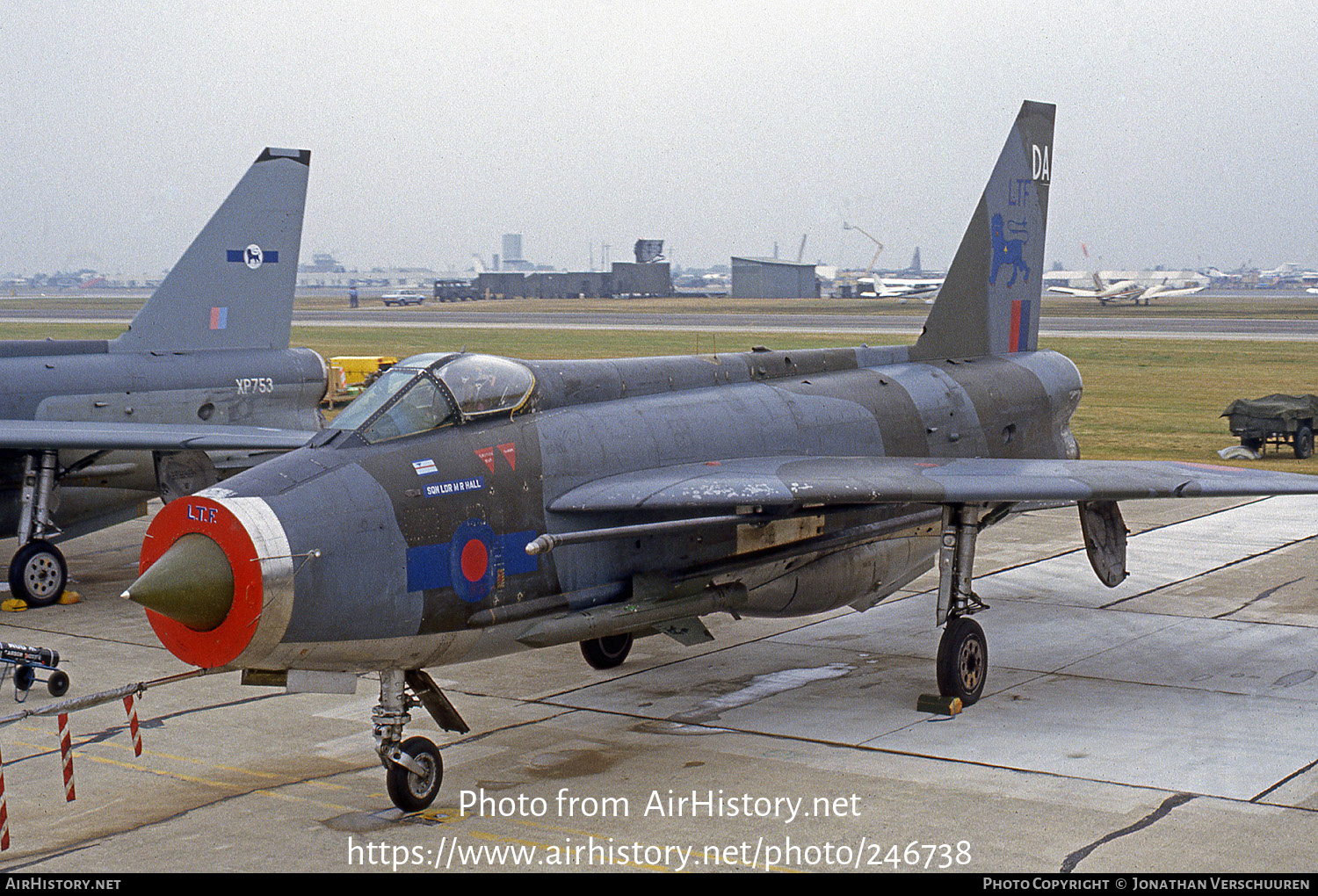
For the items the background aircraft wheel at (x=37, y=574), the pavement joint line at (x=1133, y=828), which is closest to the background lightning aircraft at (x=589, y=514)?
the pavement joint line at (x=1133, y=828)

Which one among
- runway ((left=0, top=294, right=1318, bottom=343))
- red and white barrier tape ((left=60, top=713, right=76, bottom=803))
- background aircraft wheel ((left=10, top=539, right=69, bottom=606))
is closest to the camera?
red and white barrier tape ((left=60, top=713, right=76, bottom=803))

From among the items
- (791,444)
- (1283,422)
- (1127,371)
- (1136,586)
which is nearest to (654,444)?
(791,444)

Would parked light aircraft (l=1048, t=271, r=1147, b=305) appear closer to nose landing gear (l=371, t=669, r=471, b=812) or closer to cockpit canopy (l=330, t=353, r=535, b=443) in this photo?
cockpit canopy (l=330, t=353, r=535, b=443)

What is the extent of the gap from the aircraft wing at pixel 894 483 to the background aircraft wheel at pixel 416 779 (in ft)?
6.80

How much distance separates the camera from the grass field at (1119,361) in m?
31.5

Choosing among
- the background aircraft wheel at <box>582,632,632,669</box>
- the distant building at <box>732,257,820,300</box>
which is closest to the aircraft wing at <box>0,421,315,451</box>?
the background aircraft wheel at <box>582,632,632,669</box>

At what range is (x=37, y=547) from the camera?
1666 cm

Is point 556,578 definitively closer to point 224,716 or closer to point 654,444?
point 654,444

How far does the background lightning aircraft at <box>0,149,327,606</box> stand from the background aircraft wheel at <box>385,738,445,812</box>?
8.13 m

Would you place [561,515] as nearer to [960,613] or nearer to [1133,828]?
[960,613]

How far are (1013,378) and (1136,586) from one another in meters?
3.58

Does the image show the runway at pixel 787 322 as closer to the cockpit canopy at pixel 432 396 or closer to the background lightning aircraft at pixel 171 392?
the background lightning aircraft at pixel 171 392

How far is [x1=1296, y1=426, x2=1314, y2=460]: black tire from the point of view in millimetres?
27875

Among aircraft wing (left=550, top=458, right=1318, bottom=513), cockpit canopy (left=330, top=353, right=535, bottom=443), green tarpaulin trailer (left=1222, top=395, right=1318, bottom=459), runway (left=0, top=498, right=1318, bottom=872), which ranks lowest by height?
runway (left=0, top=498, right=1318, bottom=872)
